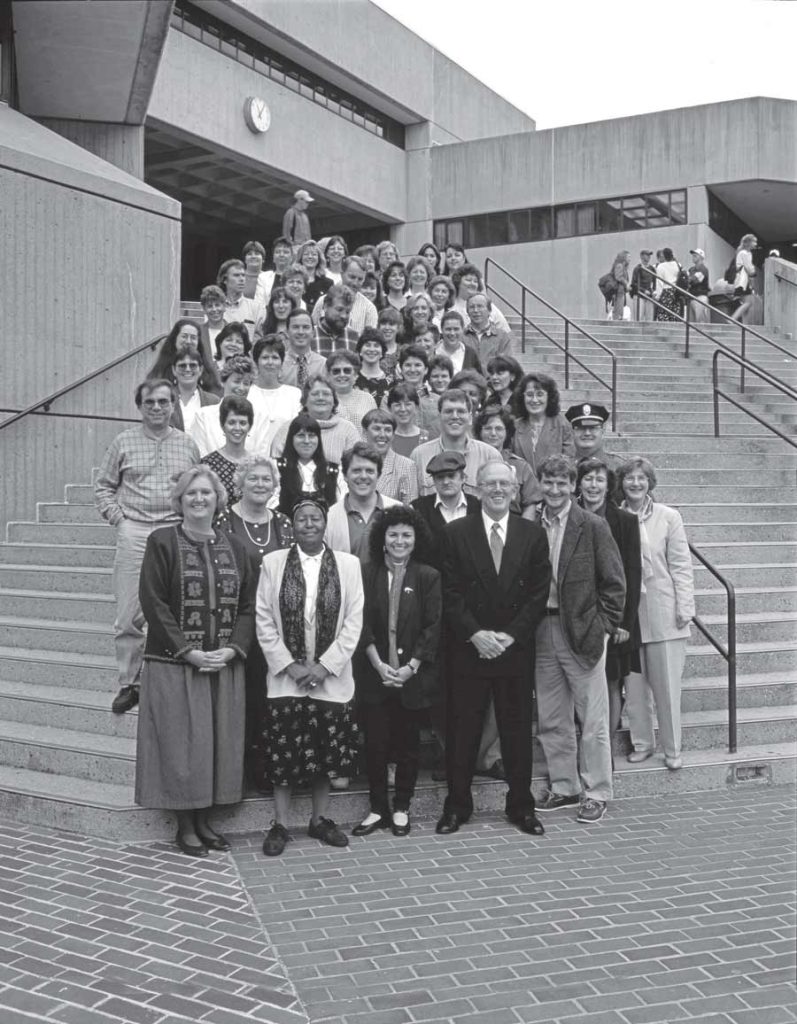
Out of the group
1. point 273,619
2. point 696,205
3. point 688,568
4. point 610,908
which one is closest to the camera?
point 610,908

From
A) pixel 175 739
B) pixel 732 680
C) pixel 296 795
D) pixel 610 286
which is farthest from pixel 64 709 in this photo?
pixel 610 286

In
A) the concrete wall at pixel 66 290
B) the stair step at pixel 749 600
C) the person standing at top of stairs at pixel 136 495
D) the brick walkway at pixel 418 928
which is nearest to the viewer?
the brick walkway at pixel 418 928

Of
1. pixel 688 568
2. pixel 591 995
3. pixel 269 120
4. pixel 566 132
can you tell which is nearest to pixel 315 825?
pixel 591 995

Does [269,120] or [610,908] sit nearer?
[610,908]

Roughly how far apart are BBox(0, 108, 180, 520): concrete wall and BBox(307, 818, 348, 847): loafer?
5.37 m

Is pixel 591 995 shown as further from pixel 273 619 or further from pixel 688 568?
pixel 688 568

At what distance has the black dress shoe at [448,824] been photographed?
5.71 metres

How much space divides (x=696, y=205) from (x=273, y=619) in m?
23.1

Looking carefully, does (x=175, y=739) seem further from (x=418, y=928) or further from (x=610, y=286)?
(x=610, y=286)

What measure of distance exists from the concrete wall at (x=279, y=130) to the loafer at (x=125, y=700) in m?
15.7

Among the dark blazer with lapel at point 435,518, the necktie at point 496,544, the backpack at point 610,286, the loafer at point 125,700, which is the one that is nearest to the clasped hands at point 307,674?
the dark blazer with lapel at point 435,518

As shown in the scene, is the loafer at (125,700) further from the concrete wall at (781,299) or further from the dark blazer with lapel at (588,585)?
the concrete wall at (781,299)

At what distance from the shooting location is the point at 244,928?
439 centimetres

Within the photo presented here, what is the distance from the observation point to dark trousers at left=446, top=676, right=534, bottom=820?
19.1 feet
